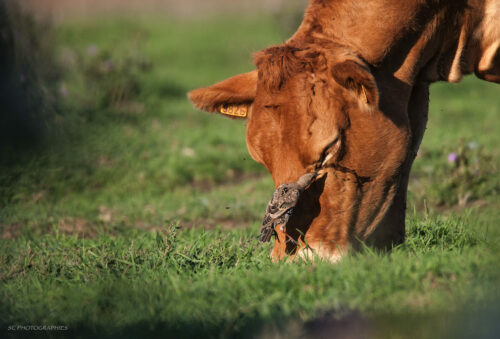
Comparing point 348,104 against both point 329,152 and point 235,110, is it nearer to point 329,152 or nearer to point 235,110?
point 329,152

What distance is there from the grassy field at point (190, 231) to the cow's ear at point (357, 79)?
35.7 inches

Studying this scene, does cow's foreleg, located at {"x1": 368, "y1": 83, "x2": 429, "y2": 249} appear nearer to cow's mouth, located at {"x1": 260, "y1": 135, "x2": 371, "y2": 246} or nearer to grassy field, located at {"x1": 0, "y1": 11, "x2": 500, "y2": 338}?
grassy field, located at {"x1": 0, "y1": 11, "x2": 500, "y2": 338}

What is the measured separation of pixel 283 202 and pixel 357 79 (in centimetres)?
79

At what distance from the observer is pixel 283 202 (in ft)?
12.6

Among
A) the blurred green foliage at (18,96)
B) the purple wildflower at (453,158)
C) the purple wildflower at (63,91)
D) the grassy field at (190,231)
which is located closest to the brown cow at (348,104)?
the grassy field at (190,231)

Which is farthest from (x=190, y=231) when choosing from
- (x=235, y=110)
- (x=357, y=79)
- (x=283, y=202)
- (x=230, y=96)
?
(x=357, y=79)

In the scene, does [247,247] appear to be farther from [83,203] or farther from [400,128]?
[83,203]

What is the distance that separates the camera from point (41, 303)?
3650 millimetres

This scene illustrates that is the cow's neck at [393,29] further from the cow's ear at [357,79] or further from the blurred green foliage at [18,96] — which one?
the blurred green foliage at [18,96]

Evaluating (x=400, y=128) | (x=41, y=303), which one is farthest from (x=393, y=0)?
(x=41, y=303)

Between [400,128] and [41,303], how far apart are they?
226cm

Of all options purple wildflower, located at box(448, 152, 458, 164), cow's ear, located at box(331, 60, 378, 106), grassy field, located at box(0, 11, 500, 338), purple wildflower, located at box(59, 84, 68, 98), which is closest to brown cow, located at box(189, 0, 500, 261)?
cow's ear, located at box(331, 60, 378, 106)

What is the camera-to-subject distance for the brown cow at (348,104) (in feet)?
12.9

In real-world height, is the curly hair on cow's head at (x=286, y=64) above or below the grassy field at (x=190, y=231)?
above
